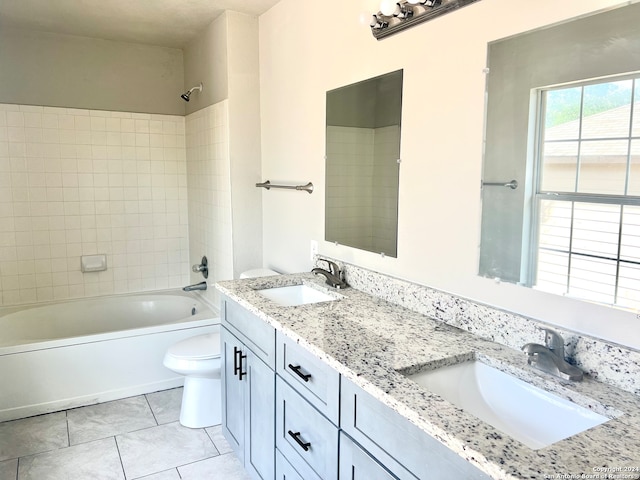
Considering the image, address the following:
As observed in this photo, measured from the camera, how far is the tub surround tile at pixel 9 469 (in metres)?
2.29

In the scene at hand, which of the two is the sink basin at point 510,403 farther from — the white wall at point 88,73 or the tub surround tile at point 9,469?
the white wall at point 88,73

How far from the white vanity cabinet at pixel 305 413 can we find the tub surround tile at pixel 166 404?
1218 millimetres

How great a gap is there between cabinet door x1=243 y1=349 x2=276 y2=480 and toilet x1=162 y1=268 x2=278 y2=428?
1.98 feet

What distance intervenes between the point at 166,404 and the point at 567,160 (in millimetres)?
2642

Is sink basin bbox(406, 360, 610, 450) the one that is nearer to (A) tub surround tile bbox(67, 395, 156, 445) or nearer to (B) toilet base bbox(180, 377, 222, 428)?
(B) toilet base bbox(180, 377, 222, 428)

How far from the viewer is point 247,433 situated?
7.14 ft

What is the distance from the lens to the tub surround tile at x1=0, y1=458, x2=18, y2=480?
2.29 metres

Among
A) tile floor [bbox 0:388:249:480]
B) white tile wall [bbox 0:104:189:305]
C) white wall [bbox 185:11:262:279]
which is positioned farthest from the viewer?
white tile wall [bbox 0:104:189:305]

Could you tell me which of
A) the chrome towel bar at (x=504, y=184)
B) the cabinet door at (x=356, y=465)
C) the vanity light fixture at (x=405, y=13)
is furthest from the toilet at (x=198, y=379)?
the vanity light fixture at (x=405, y=13)

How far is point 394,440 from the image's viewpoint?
1.20 meters

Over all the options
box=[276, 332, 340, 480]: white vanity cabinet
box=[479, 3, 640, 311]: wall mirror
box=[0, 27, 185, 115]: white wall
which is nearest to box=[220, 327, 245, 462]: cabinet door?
box=[276, 332, 340, 480]: white vanity cabinet

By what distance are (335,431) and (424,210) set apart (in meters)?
0.91

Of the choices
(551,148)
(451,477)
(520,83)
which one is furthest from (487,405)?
(520,83)

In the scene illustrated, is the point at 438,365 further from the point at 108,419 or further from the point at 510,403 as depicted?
the point at 108,419
